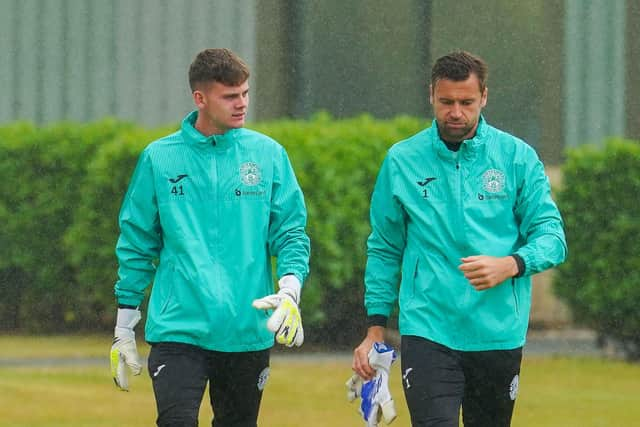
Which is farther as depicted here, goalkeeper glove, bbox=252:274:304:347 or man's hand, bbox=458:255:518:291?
goalkeeper glove, bbox=252:274:304:347

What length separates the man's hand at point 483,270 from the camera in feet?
17.1

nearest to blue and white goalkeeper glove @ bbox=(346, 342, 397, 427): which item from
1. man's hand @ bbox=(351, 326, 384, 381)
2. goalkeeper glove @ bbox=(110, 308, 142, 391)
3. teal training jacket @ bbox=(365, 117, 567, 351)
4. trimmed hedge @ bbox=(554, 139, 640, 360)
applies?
man's hand @ bbox=(351, 326, 384, 381)

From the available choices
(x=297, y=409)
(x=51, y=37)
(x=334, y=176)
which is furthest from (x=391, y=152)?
(x=51, y=37)

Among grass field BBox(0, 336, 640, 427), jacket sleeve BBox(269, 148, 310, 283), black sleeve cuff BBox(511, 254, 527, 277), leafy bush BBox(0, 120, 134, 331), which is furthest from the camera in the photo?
leafy bush BBox(0, 120, 134, 331)

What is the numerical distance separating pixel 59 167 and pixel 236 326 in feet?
25.7

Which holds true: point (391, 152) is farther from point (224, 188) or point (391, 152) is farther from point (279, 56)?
point (279, 56)

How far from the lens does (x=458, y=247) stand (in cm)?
544

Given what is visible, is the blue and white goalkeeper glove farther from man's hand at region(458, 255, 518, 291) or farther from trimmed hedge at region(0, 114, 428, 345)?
trimmed hedge at region(0, 114, 428, 345)

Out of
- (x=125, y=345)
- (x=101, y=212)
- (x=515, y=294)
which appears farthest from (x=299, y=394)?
(x=515, y=294)

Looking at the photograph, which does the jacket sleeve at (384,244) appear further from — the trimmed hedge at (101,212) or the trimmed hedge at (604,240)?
the trimmed hedge at (604,240)

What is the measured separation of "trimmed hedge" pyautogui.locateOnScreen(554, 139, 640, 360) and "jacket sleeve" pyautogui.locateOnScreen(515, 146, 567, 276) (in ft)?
19.9

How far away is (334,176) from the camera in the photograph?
1172cm

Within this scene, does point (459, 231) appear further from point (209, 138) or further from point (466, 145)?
point (209, 138)

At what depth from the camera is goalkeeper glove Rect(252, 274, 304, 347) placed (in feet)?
17.9
